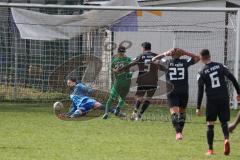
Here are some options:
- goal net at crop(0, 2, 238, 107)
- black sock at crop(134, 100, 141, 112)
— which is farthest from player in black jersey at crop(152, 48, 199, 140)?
goal net at crop(0, 2, 238, 107)

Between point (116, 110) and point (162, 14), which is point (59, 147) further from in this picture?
point (162, 14)

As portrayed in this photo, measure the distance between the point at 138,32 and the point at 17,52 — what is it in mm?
4093

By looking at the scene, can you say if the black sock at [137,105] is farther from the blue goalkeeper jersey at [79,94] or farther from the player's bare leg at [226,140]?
the player's bare leg at [226,140]

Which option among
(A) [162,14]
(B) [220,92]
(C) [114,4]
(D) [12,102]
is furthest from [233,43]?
(B) [220,92]

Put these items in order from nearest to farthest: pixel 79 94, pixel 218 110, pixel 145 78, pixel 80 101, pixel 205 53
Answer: pixel 205 53
pixel 218 110
pixel 80 101
pixel 79 94
pixel 145 78

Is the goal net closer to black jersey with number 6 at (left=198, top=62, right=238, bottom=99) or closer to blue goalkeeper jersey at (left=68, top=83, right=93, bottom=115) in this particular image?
blue goalkeeper jersey at (left=68, top=83, right=93, bottom=115)

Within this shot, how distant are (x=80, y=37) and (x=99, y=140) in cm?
801

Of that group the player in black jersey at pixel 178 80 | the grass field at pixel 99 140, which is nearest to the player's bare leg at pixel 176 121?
the player in black jersey at pixel 178 80

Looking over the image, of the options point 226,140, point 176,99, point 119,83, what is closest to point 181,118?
point 176,99

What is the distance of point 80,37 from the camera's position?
19.8 metres

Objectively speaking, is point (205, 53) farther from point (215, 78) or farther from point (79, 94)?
point (79, 94)

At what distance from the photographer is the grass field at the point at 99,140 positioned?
10.4 metres

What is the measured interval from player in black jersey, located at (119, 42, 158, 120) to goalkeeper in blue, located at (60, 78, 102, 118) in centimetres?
102

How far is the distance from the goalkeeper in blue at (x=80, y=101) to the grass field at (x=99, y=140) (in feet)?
1.06
